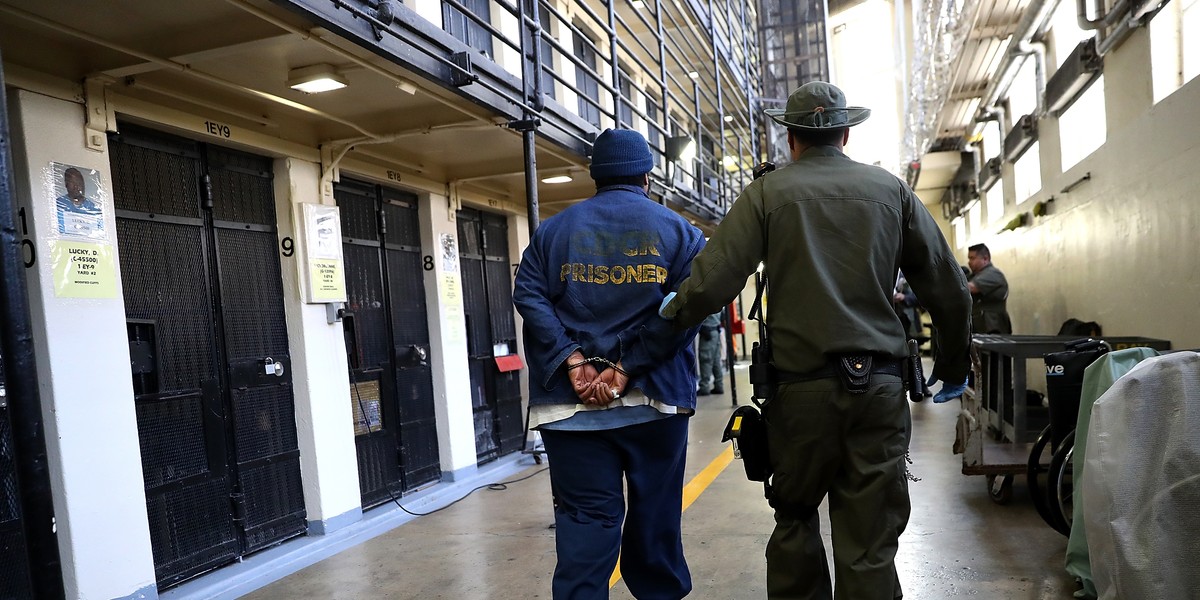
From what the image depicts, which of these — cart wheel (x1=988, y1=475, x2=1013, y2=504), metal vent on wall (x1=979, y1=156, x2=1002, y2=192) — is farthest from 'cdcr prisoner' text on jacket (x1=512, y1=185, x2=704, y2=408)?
metal vent on wall (x1=979, y1=156, x2=1002, y2=192)

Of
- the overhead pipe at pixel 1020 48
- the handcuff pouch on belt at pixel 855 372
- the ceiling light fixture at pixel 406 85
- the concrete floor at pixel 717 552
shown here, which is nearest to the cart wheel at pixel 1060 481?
the concrete floor at pixel 717 552

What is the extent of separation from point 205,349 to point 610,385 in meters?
2.94

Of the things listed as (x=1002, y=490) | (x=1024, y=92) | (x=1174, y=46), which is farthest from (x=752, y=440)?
(x=1024, y=92)

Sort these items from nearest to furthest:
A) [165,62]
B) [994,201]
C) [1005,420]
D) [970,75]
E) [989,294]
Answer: [165,62]
[1005,420]
[989,294]
[970,75]
[994,201]

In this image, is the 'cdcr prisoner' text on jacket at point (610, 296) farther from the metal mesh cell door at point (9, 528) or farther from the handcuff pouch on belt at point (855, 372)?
the metal mesh cell door at point (9, 528)

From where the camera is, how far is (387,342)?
19.7ft

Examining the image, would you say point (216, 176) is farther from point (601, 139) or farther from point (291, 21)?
point (601, 139)

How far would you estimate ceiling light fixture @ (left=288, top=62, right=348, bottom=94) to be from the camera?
3.80m

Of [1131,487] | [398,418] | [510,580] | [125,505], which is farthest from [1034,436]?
[125,505]

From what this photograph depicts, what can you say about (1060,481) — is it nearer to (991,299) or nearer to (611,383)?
(611,383)

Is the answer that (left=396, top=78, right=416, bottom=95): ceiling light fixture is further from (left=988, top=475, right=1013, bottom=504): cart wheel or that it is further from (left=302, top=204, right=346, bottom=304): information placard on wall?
(left=988, top=475, right=1013, bottom=504): cart wheel

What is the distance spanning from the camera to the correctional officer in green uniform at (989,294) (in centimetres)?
795

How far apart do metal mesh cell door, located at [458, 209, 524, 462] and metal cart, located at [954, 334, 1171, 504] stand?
4.04m

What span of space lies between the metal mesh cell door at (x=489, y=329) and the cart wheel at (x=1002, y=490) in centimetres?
414
